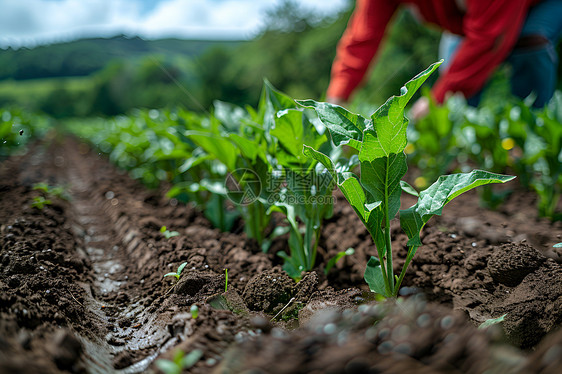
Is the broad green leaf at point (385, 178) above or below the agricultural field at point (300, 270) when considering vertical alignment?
above

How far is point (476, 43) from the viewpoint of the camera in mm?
3170

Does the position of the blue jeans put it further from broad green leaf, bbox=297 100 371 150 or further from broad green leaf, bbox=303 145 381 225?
broad green leaf, bbox=303 145 381 225

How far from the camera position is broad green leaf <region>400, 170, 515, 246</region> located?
112 centimetres

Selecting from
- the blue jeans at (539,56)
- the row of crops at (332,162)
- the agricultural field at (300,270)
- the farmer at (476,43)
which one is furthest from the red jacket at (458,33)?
the agricultural field at (300,270)

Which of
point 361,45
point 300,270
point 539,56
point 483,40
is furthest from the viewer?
point 361,45

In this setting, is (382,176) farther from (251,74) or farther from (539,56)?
(251,74)

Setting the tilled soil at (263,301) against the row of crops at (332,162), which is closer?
the tilled soil at (263,301)

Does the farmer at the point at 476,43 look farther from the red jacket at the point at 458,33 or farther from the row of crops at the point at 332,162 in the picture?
the row of crops at the point at 332,162

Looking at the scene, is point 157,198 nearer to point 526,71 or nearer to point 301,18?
point 526,71

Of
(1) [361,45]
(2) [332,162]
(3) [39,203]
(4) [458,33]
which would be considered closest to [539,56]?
(4) [458,33]

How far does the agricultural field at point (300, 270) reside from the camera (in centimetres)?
76

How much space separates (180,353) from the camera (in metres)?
0.76

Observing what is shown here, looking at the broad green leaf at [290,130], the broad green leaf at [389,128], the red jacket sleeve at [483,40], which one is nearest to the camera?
the broad green leaf at [389,128]

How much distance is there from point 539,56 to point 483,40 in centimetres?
89
